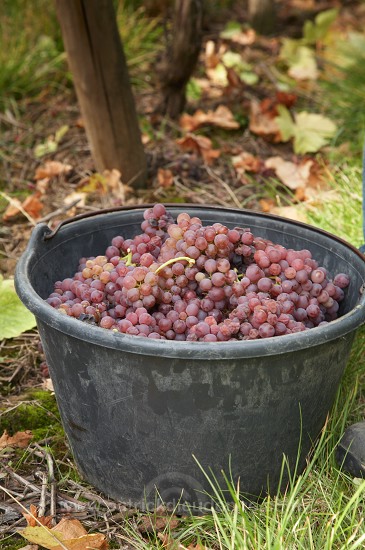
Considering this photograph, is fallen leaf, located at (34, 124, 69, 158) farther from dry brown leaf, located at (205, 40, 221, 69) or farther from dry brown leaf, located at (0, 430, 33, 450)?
dry brown leaf, located at (0, 430, 33, 450)

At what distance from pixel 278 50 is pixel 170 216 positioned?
3.25 metres

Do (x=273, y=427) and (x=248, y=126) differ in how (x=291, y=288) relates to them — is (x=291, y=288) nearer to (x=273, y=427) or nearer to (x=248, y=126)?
(x=273, y=427)

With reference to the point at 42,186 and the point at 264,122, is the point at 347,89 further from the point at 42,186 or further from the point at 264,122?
the point at 42,186

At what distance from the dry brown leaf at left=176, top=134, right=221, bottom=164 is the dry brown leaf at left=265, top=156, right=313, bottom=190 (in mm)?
275

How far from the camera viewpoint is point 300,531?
61.6 inches

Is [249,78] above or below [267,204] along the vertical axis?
above

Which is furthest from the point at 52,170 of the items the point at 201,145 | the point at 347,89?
the point at 347,89

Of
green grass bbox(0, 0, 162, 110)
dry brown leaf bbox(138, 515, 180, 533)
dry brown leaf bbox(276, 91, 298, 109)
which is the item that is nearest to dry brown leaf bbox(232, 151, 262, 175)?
dry brown leaf bbox(276, 91, 298, 109)

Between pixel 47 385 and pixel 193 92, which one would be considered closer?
pixel 47 385

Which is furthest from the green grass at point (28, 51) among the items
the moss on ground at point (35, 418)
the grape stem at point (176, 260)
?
the grape stem at point (176, 260)

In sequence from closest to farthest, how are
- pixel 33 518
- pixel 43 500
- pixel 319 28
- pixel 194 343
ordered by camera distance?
1. pixel 194 343
2. pixel 33 518
3. pixel 43 500
4. pixel 319 28

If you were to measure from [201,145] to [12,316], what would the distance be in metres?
1.58

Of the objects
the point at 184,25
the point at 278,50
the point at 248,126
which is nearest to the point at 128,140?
the point at 184,25

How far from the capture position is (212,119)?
3736 mm
